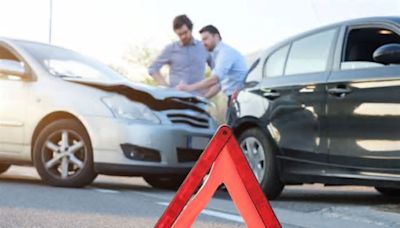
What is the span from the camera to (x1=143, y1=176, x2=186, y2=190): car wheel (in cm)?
909

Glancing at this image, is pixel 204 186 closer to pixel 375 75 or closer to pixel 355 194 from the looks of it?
pixel 375 75

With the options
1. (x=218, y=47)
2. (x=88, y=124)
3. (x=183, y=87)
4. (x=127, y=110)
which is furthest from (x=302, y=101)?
(x=183, y=87)

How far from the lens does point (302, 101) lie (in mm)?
7047

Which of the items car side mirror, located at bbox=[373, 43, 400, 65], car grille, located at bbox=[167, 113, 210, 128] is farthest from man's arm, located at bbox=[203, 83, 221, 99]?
car side mirror, located at bbox=[373, 43, 400, 65]

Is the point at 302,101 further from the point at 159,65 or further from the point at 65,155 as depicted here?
the point at 159,65

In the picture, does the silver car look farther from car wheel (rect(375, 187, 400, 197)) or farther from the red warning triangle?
the red warning triangle

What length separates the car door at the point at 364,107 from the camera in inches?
246

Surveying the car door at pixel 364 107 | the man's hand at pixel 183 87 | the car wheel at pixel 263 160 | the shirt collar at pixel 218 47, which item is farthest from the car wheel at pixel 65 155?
the car door at pixel 364 107

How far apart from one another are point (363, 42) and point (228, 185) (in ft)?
13.5

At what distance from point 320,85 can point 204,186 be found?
3.79 m

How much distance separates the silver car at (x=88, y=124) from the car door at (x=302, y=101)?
4.30 ft

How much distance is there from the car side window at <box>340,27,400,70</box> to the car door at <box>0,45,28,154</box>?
3.55 metres

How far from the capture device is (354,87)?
258 inches

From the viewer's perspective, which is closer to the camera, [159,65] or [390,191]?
[390,191]
